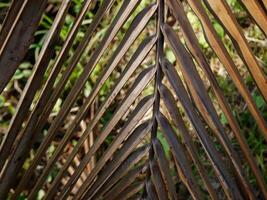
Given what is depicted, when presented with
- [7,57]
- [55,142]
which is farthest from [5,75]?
[55,142]

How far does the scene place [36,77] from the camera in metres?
0.60

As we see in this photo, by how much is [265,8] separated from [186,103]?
5.8 inches

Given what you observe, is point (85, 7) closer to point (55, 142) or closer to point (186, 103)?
point (186, 103)

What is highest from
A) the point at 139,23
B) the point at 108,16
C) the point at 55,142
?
the point at 108,16

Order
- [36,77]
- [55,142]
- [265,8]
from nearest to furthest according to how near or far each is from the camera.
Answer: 1. [265,8]
2. [36,77]
3. [55,142]

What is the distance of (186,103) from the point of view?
0.57 m

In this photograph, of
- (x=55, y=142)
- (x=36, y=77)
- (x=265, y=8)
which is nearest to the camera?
(x=265, y=8)

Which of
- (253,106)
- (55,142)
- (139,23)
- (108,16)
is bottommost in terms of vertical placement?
(253,106)

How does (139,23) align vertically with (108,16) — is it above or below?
below

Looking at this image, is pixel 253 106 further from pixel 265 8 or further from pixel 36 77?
pixel 36 77

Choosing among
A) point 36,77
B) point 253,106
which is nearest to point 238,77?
point 253,106

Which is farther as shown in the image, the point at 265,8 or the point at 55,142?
the point at 55,142

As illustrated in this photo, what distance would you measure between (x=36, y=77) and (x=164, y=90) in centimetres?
16

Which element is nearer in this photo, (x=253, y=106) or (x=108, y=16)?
(x=253, y=106)
